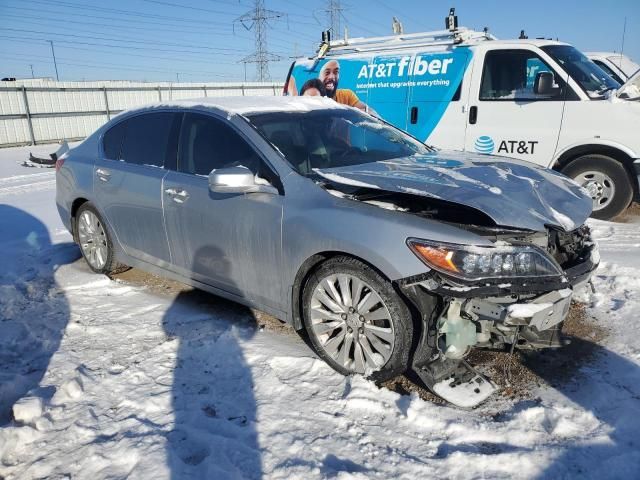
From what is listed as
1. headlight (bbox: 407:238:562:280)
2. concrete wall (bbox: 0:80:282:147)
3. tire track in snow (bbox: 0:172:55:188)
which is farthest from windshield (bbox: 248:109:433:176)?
concrete wall (bbox: 0:80:282:147)

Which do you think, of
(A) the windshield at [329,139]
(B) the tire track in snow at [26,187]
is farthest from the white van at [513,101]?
(B) the tire track in snow at [26,187]

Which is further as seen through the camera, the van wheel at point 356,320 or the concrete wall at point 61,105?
the concrete wall at point 61,105

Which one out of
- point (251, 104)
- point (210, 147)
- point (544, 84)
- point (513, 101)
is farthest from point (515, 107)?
point (210, 147)

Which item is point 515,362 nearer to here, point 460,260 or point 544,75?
point 460,260

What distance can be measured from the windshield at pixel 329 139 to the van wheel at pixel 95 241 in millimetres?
2047

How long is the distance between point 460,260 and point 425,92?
512cm

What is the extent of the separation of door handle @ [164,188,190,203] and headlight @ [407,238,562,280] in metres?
1.86

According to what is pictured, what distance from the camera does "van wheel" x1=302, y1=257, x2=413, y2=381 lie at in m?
2.72

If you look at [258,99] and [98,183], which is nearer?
[258,99]

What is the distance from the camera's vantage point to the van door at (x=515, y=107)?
6.25m

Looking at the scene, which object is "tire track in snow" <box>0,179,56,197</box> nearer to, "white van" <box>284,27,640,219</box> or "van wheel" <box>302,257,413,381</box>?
"white van" <box>284,27,640,219</box>

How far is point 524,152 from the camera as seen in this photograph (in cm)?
648

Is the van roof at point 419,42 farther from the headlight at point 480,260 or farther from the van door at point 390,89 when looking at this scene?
the headlight at point 480,260

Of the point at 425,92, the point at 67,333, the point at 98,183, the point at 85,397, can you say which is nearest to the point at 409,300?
the point at 85,397
